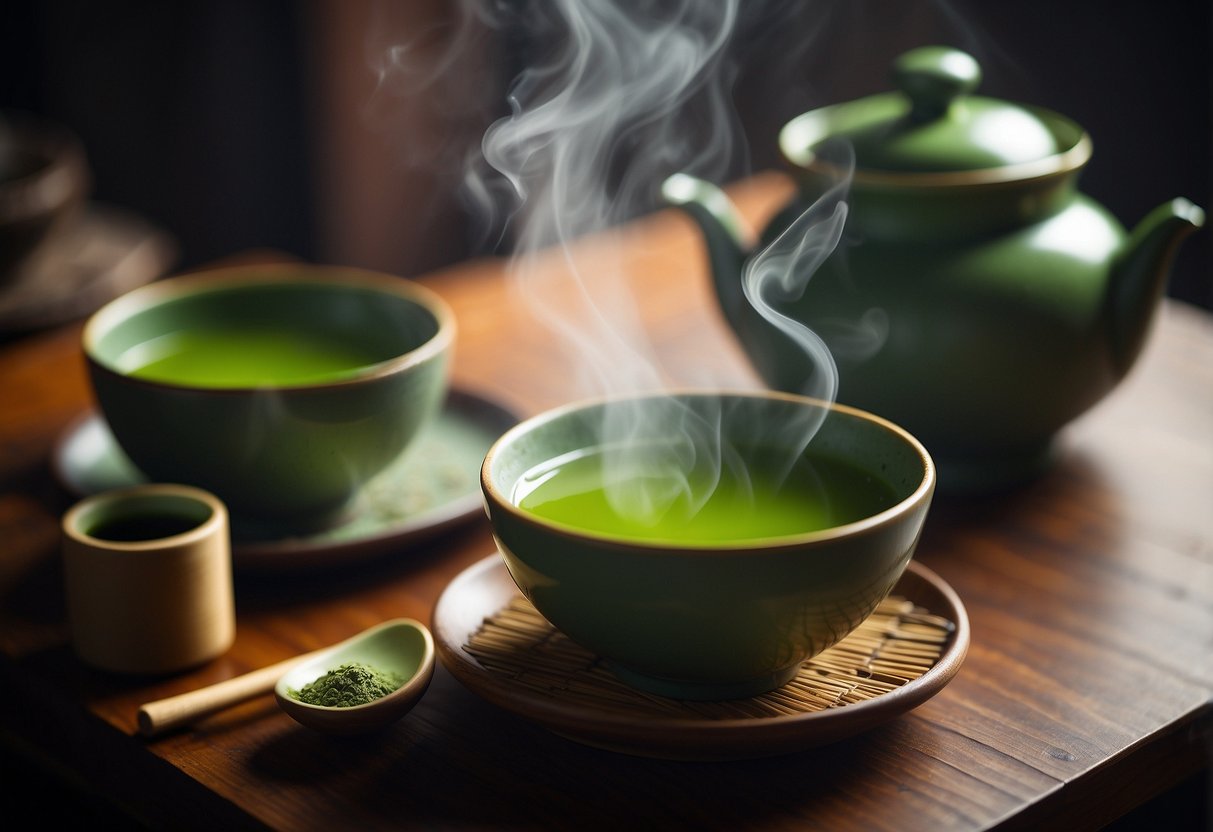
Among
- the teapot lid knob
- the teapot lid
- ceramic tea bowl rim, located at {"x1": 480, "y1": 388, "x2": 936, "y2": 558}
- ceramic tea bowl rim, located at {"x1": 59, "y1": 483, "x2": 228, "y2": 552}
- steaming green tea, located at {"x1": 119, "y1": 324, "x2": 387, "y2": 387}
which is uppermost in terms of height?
the teapot lid knob

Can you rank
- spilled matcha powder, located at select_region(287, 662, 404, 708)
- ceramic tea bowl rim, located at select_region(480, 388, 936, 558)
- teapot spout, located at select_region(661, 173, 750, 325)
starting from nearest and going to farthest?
ceramic tea bowl rim, located at select_region(480, 388, 936, 558)
spilled matcha powder, located at select_region(287, 662, 404, 708)
teapot spout, located at select_region(661, 173, 750, 325)

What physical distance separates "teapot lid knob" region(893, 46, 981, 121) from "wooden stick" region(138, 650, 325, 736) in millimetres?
713

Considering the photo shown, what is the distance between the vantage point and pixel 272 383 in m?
1.15

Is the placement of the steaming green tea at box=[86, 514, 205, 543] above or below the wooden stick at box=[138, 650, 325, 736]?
above

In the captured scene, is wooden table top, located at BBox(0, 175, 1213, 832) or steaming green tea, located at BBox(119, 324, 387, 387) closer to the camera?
wooden table top, located at BBox(0, 175, 1213, 832)

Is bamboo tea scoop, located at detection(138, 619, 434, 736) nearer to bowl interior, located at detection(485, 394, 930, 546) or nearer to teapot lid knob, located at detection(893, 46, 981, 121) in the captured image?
bowl interior, located at detection(485, 394, 930, 546)

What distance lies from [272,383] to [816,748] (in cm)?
58

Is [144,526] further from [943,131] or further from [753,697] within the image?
[943,131]

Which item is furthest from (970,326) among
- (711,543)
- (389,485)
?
(389,485)

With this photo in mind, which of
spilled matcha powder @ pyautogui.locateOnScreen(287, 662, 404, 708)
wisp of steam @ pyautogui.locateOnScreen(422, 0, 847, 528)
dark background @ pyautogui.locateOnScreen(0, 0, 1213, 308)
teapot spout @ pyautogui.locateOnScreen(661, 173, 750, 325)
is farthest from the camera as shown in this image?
dark background @ pyautogui.locateOnScreen(0, 0, 1213, 308)

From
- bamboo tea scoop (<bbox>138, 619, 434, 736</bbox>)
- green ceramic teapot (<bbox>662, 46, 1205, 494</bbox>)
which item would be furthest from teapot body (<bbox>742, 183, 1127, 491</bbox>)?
bamboo tea scoop (<bbox>138, 619, 434, 736</bbox>)

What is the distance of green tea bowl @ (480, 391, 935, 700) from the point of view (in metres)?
0.76

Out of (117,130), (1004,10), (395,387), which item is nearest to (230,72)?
(117,130)

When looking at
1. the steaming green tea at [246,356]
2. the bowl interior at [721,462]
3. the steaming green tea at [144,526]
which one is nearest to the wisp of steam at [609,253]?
the bowl interior at [721,462]
